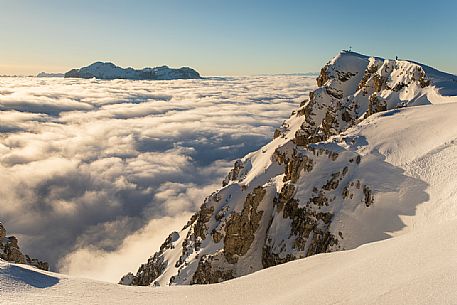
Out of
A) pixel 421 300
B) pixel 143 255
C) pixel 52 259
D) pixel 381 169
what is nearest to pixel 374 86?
pixel 381 169

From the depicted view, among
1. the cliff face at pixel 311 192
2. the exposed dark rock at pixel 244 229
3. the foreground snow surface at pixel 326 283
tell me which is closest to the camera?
the foreground snow surface at pixel 326 283

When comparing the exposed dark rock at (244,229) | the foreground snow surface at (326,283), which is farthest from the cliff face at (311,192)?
the foreground snow surface at (326,283)

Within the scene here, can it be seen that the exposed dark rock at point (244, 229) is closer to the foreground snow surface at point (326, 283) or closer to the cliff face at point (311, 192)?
the cliff face at point (311, 192)

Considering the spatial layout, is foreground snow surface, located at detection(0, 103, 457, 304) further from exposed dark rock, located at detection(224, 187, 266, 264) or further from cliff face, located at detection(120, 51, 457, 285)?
exposed dark rock, located at detection(224, 187, 266, 264)

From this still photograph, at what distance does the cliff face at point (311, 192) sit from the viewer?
119ft

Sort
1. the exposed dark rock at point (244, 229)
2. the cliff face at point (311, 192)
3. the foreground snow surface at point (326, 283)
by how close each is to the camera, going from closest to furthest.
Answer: the foreground snow surface at point (326, 283) → the cliff face at point (311, 192) → the exposed dark rock at point (244, 229)

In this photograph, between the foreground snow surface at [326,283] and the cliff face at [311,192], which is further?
the cliff face at [311,192]

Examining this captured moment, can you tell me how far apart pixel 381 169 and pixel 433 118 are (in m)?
9.66

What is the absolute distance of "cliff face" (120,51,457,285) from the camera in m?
36.4

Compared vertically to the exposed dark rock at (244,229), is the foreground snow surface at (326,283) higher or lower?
higher

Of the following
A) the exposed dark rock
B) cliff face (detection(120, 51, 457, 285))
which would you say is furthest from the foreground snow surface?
the exposed dark rock

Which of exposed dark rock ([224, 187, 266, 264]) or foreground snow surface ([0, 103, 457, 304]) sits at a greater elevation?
foreground snow surface ([0, 103, 457, 304])

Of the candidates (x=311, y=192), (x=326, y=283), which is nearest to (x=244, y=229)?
(x=311, y=192)

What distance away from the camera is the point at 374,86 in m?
69.2
